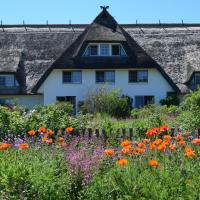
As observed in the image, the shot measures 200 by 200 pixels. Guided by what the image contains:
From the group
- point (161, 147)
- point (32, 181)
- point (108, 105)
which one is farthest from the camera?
point (108, 105)

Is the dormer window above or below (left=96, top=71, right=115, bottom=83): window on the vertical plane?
above

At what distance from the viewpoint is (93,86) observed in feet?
136

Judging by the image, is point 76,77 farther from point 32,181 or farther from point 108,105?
point 32,181

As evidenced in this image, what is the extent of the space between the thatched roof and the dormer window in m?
2.58

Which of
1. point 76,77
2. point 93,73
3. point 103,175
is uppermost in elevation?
point 93,73

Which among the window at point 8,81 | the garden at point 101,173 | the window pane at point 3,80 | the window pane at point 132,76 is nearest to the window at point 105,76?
the window pane at point 132,76

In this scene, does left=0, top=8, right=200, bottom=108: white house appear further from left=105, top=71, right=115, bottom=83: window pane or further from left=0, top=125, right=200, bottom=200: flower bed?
left=0, top=125, right=200, bottom=200: flower bed

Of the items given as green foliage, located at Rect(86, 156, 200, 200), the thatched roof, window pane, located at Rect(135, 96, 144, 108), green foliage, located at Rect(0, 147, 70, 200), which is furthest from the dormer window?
green foliage, located at Rect(86, 156, 200, 200)

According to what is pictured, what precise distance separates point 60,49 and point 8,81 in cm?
491

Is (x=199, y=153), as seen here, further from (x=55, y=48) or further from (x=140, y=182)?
(x=55, y=48)

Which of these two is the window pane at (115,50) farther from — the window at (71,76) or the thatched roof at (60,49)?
the thatched roof at (60,49)

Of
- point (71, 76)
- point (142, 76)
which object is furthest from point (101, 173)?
point (142, 76)

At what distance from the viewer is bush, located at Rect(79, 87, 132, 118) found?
35.8 meters

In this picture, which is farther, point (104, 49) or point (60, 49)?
point (60, 49)
